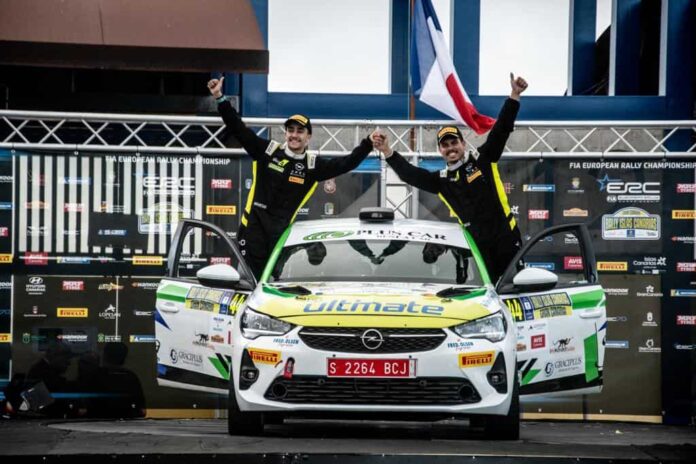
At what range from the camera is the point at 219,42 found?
1534 cm

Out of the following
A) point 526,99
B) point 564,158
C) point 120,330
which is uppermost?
point 526,99

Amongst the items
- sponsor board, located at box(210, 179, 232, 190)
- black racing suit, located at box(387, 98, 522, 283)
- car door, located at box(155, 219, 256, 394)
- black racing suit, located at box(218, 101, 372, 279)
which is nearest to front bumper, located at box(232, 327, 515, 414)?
car door, located at box(155, 219, 256, 394)

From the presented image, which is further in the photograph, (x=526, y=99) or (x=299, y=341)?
(x=526, y=99)

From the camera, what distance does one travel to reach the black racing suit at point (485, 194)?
938 cm

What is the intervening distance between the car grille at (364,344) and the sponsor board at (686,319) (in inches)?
201

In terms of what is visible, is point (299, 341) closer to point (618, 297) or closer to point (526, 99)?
point (618, 297)

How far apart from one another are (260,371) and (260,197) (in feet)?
9.26

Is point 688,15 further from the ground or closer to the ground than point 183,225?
further from the ground

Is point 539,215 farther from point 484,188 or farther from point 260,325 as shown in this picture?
point 260,325

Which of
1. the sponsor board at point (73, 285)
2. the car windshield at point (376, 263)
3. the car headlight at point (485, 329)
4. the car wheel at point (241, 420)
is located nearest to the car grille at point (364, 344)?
the car headlight at point (485, 329)

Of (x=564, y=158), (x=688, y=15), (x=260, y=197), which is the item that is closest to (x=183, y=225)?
(x=260, y=197)

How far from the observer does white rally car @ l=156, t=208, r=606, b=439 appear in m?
6.90

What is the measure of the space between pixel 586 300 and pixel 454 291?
135cm

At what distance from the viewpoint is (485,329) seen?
7.07 metres
